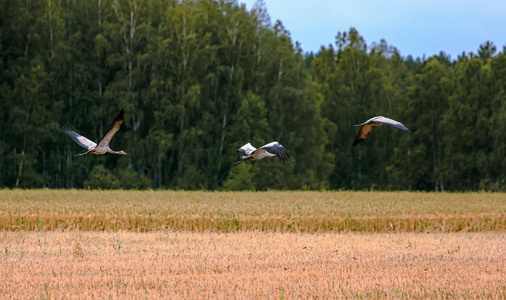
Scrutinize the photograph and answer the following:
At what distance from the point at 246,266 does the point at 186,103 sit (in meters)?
38.5

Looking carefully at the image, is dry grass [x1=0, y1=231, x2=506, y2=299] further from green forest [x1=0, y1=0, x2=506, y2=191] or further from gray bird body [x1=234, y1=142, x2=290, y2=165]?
green forest [x1=0, y1=0, x2=506, y2=191]

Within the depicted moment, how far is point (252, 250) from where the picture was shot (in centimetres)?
1670

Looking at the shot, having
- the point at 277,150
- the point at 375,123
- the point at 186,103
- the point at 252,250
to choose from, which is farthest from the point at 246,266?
the point at 186,103

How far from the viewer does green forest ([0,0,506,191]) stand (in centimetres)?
4906

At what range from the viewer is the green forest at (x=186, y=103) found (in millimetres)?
49062

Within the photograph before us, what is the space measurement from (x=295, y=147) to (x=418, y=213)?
108 feet

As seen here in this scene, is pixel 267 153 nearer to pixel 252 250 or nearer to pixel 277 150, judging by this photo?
pixel 277 150

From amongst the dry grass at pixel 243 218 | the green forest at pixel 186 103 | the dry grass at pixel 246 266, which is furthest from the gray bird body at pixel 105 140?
the green forest at pixel 186 103

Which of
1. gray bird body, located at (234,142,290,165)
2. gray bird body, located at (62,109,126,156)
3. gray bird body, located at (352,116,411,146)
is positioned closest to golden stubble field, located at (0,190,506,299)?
gray bird body, located at (234,142,290,165)

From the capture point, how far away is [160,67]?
5300 centimetres

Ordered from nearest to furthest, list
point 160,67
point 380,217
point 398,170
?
point 380,217
point 160,67
point 398,170

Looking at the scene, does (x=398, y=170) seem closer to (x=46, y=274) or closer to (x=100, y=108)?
(x=100, y=108)

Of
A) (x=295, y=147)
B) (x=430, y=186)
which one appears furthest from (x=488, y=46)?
(x=295, y=147)

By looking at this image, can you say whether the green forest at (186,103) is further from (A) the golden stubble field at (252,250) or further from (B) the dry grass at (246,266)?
(B) the dry grass at (246,266)
